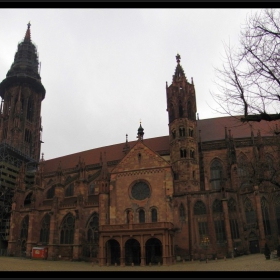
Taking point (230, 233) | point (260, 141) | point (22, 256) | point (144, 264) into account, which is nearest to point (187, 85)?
point (260, 141)

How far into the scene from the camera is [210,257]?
33.5m

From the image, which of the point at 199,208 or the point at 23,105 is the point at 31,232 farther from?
the point at 23,105

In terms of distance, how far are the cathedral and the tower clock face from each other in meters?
0.13

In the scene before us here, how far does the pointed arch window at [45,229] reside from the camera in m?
43.7

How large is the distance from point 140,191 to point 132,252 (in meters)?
7.66

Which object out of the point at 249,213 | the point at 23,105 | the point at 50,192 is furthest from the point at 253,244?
the point at 23,105

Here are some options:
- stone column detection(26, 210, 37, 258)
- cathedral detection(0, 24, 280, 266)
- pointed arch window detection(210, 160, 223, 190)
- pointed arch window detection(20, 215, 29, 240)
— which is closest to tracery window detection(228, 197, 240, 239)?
cathedral detection(0, 24, 280, 266)

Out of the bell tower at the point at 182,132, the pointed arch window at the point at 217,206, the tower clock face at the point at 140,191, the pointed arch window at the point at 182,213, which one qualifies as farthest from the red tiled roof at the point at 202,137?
the pointed arch window at the point at 182,213

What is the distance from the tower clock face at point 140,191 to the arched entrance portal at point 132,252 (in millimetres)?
5839

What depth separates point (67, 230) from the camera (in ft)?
138

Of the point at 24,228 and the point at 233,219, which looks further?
the point at 24,228

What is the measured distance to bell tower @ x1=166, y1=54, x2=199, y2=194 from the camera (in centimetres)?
3991

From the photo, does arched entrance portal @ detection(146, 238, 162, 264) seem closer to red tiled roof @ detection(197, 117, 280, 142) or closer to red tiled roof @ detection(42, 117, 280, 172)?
red tiled roof @ detection(42, 117, 280, 172)

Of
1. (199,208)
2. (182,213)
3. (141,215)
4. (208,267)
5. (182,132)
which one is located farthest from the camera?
(182,132)
